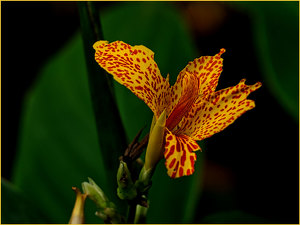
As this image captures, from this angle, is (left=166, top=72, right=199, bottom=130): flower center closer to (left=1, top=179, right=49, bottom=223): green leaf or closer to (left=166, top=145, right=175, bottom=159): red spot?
(left=166, top=145, right=175, bottom=159): red spot

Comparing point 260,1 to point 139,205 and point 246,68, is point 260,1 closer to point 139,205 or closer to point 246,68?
point 246,68

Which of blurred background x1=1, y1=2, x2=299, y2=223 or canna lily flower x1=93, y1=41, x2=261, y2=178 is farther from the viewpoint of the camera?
blurred background x1=1, y1=2, x2=299, y2=223

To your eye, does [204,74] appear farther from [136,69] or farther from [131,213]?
[131,213]

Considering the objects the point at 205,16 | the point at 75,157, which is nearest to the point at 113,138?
the point at 75,157

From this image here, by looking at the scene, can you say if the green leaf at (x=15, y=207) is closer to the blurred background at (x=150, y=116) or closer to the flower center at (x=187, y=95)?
the blurred background at (x=150, y=116)

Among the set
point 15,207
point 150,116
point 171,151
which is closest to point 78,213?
point 171,151

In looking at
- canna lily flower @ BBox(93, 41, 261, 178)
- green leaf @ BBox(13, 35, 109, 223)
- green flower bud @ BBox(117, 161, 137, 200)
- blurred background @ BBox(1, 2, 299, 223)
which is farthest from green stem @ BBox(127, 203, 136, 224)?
green leaf @ BBox(13, 35, 109, 223)

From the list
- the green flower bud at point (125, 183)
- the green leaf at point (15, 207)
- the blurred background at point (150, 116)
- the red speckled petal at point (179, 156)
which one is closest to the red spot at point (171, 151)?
the red speckled petal at point (179, 156)
